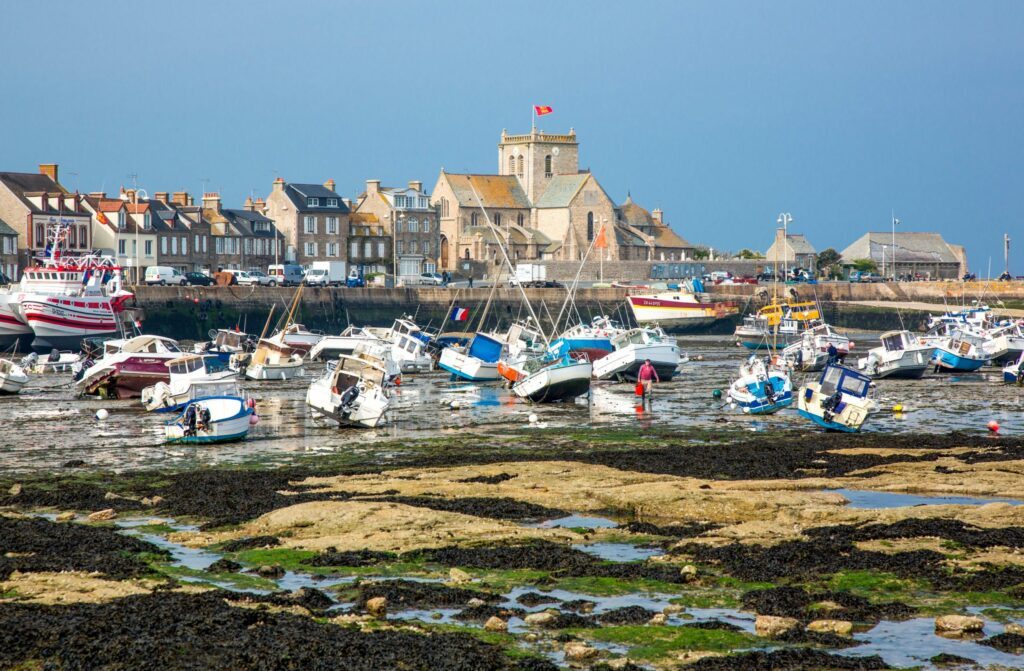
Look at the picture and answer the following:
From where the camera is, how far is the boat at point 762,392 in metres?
36.8

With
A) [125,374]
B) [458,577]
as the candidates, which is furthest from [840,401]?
[125,374]

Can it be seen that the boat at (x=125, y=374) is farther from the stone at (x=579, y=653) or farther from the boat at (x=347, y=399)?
the stone at (x=579, y=653)

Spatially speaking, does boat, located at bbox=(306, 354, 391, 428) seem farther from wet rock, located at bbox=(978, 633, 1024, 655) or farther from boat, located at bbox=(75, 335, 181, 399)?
wet rock, located at bbox=(978, 633, 1024, 655)

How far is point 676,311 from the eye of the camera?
92.2 metres

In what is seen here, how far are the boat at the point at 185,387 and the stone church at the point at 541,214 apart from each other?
81.6m

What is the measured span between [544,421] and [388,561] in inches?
727

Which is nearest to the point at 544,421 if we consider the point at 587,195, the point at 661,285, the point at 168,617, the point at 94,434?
the point at 94,434

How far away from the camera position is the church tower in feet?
443

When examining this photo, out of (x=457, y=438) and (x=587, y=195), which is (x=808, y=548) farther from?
(x=587, y=195)

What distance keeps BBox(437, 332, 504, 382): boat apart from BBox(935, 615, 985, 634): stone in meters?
36.2

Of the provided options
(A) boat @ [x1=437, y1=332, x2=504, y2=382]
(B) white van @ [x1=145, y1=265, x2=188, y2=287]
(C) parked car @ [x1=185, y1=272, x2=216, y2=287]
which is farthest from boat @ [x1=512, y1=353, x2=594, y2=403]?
(C) parked car @ [x1=185, y1=272, x2=216, y2=287]

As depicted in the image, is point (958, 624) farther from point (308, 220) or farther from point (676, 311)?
point (308, 220)

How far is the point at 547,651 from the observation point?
45.6ft

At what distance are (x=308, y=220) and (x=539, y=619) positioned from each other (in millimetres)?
99323
